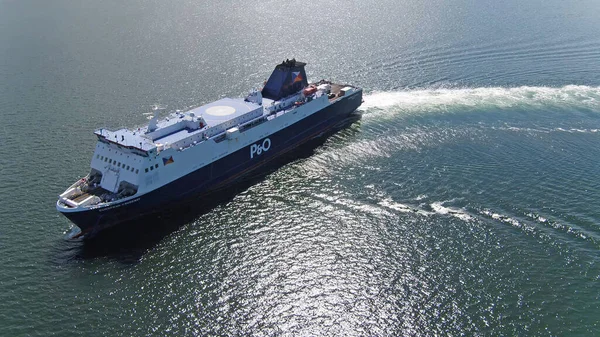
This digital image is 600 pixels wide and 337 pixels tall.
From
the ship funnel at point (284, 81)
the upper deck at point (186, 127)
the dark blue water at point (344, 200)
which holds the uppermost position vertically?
the ship funnel at point (284, 81)

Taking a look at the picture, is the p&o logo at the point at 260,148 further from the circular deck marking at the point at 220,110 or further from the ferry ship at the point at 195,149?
the circular deck marking at the point at 220,110

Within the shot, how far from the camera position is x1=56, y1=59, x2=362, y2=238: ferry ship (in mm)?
44844

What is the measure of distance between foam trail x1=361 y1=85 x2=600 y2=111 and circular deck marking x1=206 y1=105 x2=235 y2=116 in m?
24.7

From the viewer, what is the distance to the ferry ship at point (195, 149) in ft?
147

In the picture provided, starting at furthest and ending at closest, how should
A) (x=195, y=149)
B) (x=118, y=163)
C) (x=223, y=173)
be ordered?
(x=223, y=173), (x=195, y=149), (x=118, y=163)

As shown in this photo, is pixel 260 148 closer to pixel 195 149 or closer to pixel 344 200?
pixel 195 149

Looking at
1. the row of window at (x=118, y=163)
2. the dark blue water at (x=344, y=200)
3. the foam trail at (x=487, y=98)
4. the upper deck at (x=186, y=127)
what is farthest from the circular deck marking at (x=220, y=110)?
the foam trail at (x=487, y=98)

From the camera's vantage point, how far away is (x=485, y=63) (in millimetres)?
84625

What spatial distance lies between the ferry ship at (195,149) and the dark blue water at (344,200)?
293 cm

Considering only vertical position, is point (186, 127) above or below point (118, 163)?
above

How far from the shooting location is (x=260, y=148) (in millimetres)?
57500

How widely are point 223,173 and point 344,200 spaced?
50.0 ft

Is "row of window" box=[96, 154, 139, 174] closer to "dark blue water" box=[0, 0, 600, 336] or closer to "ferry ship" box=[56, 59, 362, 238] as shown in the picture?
"ferry ship" box=[56, 59, 362, 238]

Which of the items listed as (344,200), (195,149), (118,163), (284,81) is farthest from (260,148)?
(118,163)
